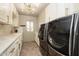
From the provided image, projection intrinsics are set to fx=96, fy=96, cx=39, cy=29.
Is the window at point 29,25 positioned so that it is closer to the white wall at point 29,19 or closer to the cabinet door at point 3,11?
the white wall at point 29,19

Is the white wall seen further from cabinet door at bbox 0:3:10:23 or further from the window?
cabinet door at bbox 0:3:10:23

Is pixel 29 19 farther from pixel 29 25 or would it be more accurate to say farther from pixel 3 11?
pixel 3 11

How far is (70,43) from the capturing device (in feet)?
2.14

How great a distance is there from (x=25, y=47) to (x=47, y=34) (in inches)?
13.3

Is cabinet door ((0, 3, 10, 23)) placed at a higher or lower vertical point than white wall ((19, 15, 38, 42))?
higher

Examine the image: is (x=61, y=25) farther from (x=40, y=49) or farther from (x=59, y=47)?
(x=40, y=49)

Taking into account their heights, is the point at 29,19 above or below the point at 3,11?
below

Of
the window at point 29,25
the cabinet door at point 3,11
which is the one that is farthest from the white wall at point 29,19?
the cabinet door at point 3,11

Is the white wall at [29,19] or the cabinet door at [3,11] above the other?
the cabinet door at [3,11]

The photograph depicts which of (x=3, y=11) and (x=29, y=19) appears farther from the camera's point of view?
(x=3, y=11)

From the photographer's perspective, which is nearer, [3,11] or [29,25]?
[29,25]

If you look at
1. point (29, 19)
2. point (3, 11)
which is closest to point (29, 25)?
point (29, 19)

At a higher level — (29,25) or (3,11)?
(3,11)

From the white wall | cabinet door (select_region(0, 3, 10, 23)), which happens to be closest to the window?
the white wall
